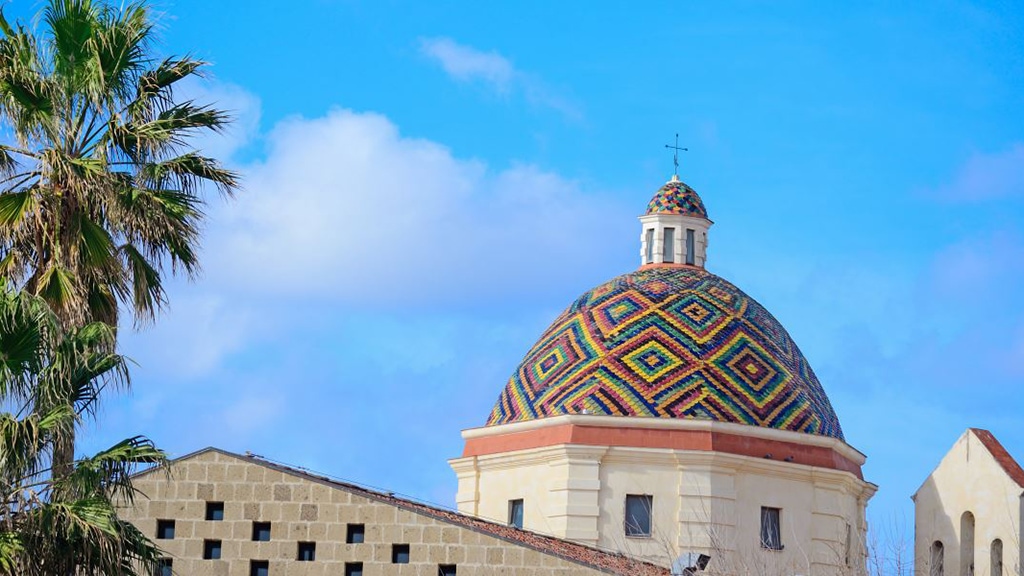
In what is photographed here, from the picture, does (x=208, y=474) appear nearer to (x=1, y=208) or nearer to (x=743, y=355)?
(x=1, y=208)

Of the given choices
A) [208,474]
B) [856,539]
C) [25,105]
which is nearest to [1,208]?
[25,105]

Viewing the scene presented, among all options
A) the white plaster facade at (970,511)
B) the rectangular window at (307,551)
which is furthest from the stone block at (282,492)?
the white plaster facade at (970,511)

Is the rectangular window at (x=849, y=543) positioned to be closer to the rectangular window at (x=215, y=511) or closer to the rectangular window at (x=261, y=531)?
the rectangular window at (x=261, y=531)

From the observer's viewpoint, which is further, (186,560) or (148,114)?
(186,560)

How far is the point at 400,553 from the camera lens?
922 inches

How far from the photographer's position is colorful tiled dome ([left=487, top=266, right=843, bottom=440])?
1312 inches

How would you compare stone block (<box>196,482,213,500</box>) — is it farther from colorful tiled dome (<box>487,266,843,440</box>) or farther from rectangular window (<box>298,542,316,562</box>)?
colorful tiled dome (<box>487,266,843,440</box>)

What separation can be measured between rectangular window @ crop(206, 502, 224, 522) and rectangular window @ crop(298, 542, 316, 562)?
3.08 ft

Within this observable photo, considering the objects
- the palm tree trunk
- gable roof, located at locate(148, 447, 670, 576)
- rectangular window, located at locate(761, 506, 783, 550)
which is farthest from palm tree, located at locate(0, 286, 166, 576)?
rectangular window, located at locate(761, 506, 783, 550)

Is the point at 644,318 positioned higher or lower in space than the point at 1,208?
higher

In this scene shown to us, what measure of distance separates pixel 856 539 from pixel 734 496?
97.0 inches

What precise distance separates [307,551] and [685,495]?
10.5 meters

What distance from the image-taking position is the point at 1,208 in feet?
62.9

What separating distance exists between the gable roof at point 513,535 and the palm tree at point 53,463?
5.38 metres
